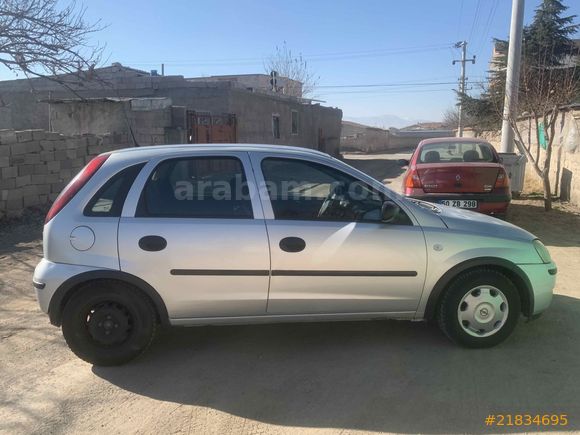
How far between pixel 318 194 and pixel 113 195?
151cm

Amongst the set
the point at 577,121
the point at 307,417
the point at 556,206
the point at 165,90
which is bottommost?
the point at 307,417

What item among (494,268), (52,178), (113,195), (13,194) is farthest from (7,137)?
(494,268)

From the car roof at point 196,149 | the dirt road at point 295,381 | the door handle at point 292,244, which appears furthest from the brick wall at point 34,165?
the door handle at point 292,244

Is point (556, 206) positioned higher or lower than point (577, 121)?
lower

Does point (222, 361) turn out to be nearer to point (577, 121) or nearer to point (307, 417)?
point (307, 417)

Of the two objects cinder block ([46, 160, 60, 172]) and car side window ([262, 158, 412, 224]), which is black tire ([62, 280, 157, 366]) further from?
cinder block ([46, 160, 60, 172])

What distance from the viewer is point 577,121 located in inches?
407

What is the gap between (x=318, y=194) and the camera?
A: 3.97m

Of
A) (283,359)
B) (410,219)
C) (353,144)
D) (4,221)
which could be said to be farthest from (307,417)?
(353,144)

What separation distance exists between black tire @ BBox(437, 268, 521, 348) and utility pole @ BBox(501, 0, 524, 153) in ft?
29.5

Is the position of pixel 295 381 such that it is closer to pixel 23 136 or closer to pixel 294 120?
pixel 23 136

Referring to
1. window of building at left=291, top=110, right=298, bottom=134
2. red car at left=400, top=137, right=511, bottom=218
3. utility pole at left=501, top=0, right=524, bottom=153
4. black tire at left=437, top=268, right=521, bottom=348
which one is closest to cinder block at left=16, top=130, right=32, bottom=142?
red car at left=400, top=137, right=511, bottom=218

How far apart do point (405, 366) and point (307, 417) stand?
0.97 m

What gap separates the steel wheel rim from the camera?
388 cm
